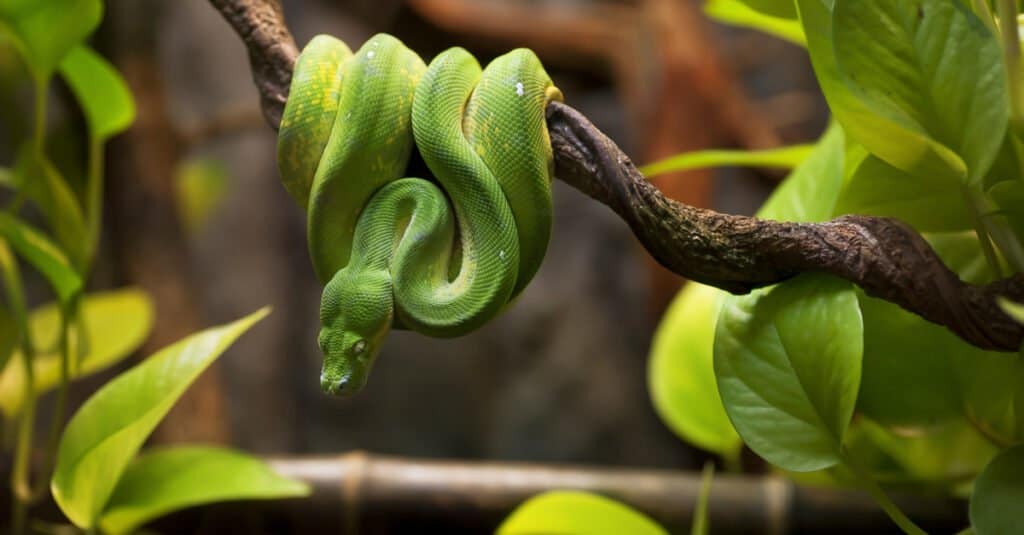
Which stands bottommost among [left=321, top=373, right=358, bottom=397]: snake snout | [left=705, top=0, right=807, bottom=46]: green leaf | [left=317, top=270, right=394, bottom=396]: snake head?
[left=321, top=373, right=358, bottom=397]: snake snout

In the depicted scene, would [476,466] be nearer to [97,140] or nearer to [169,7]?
[97,140]

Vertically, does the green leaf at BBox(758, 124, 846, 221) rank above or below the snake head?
above

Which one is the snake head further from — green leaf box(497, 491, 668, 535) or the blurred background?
the blurred background

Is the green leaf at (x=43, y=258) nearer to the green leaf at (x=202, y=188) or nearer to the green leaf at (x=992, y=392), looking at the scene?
the green leaf at (x=992, y=392)

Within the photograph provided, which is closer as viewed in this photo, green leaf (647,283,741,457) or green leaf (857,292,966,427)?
green leaf (857,292,966,427)

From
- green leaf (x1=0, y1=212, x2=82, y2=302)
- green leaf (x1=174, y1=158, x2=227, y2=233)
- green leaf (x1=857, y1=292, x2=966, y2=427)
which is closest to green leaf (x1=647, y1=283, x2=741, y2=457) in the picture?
green leaf (x1=857, y1=292, x2=966, y2=427)

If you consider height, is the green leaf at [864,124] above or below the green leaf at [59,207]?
above

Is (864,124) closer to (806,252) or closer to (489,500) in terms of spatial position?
(806,252)

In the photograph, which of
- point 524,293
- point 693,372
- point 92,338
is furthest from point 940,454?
point 524,293

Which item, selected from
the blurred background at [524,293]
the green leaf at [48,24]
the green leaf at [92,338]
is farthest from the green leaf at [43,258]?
the blurred background at [524,293]
